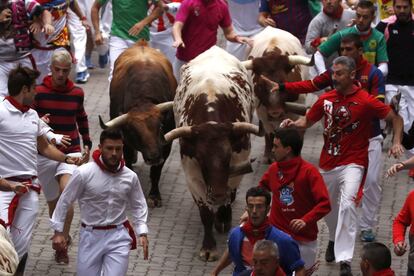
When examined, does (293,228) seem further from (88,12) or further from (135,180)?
(88,12)

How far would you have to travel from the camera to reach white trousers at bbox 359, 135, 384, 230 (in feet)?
45.8

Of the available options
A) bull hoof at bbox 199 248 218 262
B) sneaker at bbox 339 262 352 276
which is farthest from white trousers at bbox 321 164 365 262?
bull hoof at bbox 199 248 218 262

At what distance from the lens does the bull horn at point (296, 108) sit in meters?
15.1

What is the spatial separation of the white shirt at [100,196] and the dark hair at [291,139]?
1387 mm

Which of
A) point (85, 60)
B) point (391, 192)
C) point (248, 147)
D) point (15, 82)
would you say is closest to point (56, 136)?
point (15, 82)

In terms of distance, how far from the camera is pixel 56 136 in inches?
510

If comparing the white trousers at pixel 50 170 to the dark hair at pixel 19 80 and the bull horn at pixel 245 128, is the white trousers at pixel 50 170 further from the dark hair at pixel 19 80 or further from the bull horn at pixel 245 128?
the bull horn at pixel 245 128

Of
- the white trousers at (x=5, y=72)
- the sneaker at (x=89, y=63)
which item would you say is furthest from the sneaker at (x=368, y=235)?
the sneaker at (x=89, y=63)

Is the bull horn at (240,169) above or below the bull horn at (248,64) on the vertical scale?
below

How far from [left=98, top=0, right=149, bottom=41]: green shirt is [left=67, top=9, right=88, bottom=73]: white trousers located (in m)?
1.86

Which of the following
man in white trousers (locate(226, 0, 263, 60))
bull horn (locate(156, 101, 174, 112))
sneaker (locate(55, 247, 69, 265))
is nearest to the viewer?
sneaker (locate(55, 247, 69, 265))

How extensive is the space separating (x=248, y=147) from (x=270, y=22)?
3.42 meters

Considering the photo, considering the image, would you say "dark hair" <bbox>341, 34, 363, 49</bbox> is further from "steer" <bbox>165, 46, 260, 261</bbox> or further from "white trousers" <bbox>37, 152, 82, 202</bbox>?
"white trousers" <bbox>37, 152, 82, 202</bbox>

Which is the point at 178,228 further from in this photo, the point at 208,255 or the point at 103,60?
the point at 103,60
